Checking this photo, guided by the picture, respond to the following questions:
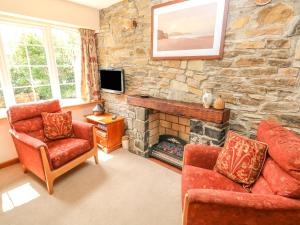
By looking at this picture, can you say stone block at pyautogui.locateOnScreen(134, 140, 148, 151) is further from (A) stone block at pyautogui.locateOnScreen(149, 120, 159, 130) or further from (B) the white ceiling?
(B) the white ceiling

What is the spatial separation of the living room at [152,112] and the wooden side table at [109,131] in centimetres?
2

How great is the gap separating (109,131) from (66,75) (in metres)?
1.44

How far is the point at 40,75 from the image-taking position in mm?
2867

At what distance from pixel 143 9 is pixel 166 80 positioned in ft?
3.78

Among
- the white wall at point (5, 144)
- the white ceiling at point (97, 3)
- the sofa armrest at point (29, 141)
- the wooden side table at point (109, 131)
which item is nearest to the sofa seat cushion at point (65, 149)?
the sofa armrest at point (29, 141)

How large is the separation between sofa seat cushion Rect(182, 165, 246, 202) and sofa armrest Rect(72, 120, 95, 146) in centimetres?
146

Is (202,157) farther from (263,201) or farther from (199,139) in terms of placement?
(263,201)

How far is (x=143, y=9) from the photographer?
8.39ft

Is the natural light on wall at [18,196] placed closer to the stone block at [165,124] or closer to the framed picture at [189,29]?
the stone block at [165,124]

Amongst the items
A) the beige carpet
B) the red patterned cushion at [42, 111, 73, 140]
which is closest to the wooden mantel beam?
the beige carpet

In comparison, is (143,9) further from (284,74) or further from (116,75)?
(284,74)

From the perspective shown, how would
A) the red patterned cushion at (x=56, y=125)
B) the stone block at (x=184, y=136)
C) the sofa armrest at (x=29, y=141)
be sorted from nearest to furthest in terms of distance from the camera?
the sofa armrest at (x=29, y=141), the red patterned cushion at (x=56, y=125), the stone block at (x=184, y=136)

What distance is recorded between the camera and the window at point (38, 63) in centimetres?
252

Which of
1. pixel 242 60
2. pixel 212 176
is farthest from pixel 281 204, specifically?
pixel 242 60
